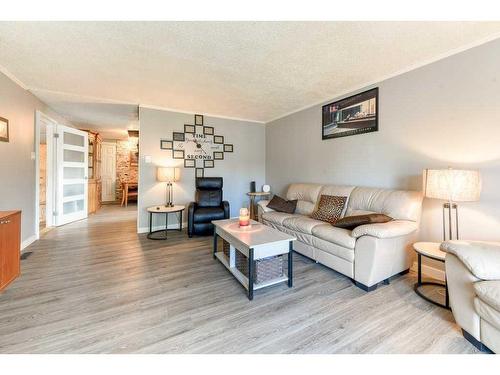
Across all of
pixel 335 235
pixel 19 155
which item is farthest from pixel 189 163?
pixel 335 235

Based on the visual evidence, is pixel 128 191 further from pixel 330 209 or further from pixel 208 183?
pixel 330 209

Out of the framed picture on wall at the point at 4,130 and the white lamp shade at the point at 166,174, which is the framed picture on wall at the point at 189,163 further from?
the framed picture on wall at the point at 4,130

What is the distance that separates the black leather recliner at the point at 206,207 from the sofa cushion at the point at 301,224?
4.01 ft

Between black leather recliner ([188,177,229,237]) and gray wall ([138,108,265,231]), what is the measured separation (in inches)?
14.1

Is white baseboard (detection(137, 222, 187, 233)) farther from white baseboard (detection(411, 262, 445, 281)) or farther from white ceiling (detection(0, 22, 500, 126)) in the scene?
white baseboard (detection(411, 262, 445, 281))

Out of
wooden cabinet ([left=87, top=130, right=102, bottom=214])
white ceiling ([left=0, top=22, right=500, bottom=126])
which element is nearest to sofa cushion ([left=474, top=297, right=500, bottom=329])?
white ceiling ([left=0, top=22, right=500, bottom=126])

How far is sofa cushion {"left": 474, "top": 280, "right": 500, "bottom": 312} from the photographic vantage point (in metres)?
1.10

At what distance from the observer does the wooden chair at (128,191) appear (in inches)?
262

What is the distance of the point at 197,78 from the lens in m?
2.60

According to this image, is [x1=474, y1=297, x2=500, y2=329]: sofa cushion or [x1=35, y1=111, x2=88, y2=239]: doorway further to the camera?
[x1=35, y1=111, x2=88, y2=239]: doorway

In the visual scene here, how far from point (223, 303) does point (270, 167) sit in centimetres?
349

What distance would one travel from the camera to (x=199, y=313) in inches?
61.8

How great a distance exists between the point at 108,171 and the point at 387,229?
8.04 metres
